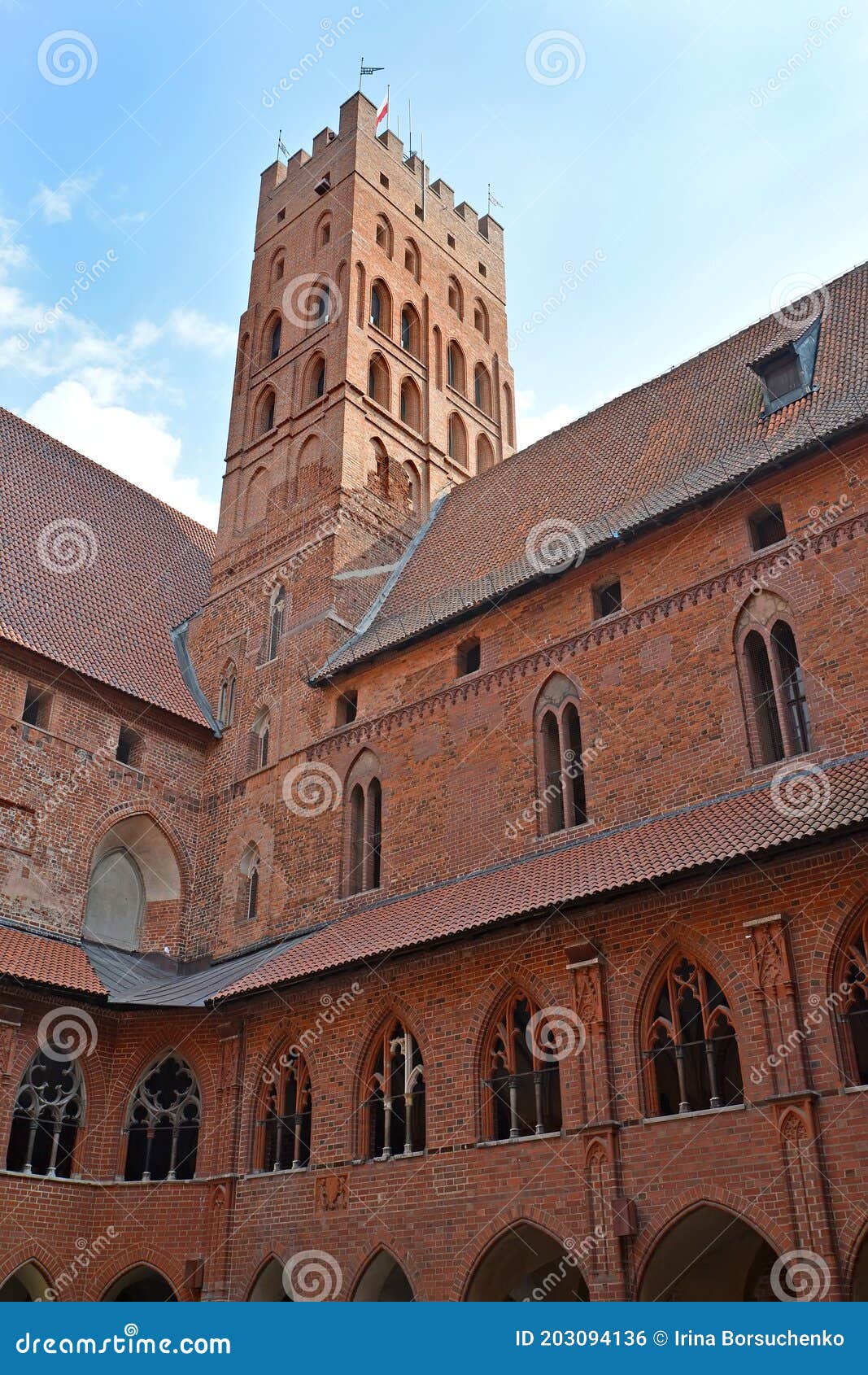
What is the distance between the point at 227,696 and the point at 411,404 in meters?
8.03

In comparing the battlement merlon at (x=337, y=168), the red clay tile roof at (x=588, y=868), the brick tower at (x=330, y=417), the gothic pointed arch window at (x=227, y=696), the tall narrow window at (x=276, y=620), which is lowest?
the red clay tile roof at (x=588, y=868)

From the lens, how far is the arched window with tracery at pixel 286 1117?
599 inches

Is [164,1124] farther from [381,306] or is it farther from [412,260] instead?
[412,260]

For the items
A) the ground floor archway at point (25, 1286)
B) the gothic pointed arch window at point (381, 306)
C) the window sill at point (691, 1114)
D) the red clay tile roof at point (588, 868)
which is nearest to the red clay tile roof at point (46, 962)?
the red clay tile roof at point (588, 868)

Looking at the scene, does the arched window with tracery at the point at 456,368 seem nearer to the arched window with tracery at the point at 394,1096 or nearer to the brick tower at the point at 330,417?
the brick tower at the point at 330,417

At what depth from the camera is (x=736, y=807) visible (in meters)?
13.2

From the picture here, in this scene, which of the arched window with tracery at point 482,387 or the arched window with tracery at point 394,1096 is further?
the arched window with tracery at point 482,387

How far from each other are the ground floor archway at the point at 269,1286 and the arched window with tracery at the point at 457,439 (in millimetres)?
16912

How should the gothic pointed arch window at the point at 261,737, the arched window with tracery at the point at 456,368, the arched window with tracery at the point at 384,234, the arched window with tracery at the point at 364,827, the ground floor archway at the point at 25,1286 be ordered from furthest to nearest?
the arched window with tracery at the point at 456,368 → the arched window with tracery at the point at 384,234 → the gothic pointed arch window at the point at 261,737 → the arched window with tracery at the point at 364,827 → the ground floor archway at the point at 25,1286

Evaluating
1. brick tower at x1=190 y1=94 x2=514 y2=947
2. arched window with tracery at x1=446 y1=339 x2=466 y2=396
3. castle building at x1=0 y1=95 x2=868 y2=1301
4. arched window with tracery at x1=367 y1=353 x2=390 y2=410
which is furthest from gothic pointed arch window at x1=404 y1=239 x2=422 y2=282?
arched window with tracery at x1=367 y1=353 x2=390 y2=410

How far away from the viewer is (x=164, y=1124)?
1652 cm

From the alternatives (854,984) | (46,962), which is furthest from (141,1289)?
(854,984)

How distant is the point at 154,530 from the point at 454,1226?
16681 millimetres
